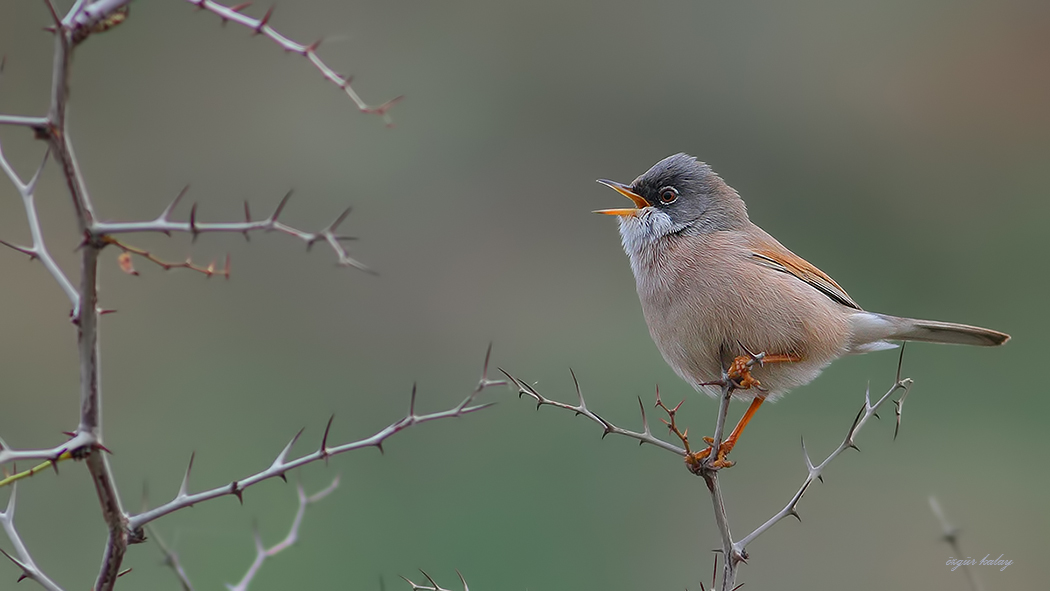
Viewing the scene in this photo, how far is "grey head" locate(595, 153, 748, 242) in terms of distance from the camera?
14.1 ft

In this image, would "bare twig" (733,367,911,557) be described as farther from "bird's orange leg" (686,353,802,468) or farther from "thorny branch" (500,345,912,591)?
"bird's orange leg" (686,353,802,468)

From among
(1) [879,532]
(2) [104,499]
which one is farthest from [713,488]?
(1) [879,532]

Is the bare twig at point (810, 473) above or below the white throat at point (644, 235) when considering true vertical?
below

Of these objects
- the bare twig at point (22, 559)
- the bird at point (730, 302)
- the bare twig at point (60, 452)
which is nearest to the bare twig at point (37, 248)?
the bare twig at point (60, 452)

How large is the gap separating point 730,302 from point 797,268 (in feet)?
2.01

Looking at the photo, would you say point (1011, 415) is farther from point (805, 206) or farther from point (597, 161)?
point (597, 161)

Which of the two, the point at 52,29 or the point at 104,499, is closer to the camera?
the point at 52,29

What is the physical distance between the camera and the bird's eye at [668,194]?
4379 millimetres

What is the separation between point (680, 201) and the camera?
172 inches

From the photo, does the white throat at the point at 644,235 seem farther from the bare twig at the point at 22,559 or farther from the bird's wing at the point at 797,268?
the bare twig at the point at 22,559

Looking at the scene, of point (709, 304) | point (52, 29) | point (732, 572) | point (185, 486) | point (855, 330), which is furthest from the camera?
point (855, 330)

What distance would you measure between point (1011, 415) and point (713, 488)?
32.4ft

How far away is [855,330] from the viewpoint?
4273 mm

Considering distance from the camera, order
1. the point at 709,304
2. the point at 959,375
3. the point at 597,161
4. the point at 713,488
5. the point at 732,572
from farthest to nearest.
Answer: the point at 597,161 → the point at 959,375 → the point at 709,304 → the point at 713,488 → the point at 732,572
